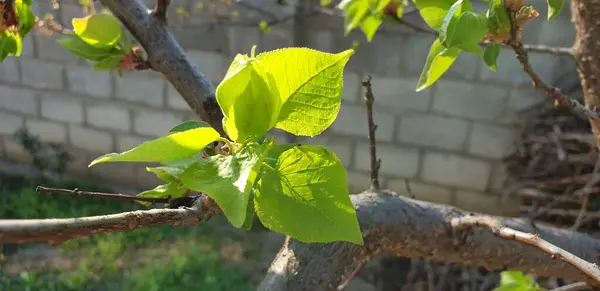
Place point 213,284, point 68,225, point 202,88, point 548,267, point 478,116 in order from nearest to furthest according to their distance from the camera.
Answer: point 68,225 < point 202,88 < point 548,267 < point 213,284 < point 478,116

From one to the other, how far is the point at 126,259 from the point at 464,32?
2.00m

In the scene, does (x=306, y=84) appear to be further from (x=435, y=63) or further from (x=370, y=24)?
(x=370, y=24)

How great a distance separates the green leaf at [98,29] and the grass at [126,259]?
152 cm

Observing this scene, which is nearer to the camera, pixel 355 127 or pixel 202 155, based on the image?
pixel 202 155

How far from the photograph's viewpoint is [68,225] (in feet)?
0.77

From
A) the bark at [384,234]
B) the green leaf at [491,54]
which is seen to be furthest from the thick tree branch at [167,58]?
the green leaf at [491,54]

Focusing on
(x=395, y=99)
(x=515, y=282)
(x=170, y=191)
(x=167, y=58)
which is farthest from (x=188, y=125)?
(x=395, y=99)

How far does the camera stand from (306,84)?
314 millimetres

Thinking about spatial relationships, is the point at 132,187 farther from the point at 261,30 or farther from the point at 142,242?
the point at 261,30

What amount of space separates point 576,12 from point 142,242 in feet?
6.65

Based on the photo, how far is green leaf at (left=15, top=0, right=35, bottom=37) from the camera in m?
0.52

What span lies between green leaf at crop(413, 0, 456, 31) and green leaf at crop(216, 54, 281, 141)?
0.90 feet

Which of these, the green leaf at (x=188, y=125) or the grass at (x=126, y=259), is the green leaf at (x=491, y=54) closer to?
the green leaf at (x=188, y=125)

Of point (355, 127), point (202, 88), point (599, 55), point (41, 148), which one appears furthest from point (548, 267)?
point (41, 148)
